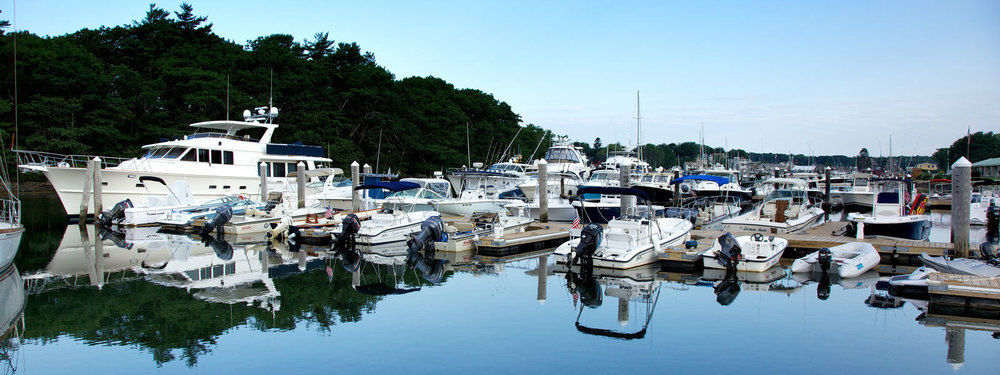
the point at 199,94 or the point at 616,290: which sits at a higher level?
the point at 199,94

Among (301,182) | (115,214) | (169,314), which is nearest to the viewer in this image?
(169,314)

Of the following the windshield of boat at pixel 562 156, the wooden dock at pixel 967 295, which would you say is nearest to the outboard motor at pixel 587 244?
the wooden dock at pixel 967 295

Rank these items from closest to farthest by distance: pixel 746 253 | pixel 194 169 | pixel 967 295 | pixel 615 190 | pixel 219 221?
pixel 967 295 < pixel 746 253 < pixel 615 190 < pixel 219 221 < pixel 194 169

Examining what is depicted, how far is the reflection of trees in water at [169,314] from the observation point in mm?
10750

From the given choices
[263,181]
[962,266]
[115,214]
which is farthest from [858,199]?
[115,214]

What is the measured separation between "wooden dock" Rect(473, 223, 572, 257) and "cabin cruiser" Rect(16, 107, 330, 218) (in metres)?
14.0

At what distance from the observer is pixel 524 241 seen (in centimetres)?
1981

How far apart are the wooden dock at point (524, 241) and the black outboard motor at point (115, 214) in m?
15.9

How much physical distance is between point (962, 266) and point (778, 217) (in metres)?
7.29

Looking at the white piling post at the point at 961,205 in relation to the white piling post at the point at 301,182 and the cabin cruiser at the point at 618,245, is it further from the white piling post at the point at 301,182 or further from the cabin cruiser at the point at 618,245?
the white piling post at the point at 301,182

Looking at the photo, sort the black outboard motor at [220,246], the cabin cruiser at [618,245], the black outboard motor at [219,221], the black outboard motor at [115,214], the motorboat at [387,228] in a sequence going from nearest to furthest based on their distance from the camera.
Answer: the cabin cruiser at [618,245] < the black outboard motor at [220,246] < the motorboat at [387,228] < the black outboard motor at [219,221] < the black outboard motor at [115,214]

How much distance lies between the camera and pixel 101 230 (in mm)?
25391

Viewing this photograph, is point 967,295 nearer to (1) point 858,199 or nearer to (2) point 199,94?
(1) point 858,199

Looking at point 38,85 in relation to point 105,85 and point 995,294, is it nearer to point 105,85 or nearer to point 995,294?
point 105,85
